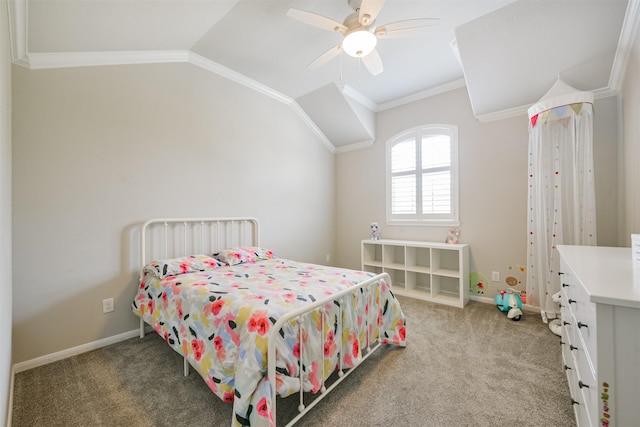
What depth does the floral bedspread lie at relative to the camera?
1234 millimetres

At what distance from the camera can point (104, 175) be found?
2.29 metres

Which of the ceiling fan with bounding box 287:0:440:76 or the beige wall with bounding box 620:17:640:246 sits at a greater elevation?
the ceiling fan with bounding box 287:0:440:76

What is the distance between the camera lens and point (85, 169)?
221 centimetres

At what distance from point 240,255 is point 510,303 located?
9.50 ft

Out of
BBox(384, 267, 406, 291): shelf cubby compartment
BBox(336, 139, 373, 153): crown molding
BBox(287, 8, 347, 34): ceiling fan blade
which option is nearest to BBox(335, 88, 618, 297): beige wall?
BBox(336, 139, 373, 153): crown molding

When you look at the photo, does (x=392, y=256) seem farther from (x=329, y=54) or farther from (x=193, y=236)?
(x=329, y=54)

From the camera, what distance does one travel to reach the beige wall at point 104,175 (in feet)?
6.51

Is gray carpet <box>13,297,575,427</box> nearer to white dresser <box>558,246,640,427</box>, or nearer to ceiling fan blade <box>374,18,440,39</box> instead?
white dresser <box>558,246,640,427</box>

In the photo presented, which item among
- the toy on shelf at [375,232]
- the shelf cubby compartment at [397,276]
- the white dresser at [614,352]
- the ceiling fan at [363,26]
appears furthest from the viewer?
the toy on shelf at [375,232]

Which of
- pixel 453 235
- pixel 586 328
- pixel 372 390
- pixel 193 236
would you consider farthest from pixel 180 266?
pixel 453 235

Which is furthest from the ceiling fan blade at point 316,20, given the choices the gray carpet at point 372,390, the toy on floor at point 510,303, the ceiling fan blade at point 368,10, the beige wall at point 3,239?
the toy on floor at point 510,303

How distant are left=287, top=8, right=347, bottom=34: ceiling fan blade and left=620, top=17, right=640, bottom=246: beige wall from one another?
205cm

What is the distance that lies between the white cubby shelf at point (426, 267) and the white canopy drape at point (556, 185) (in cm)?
66

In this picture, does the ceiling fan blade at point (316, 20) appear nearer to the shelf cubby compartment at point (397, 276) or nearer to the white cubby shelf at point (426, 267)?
the white cubby shelf at point (426, 267)
